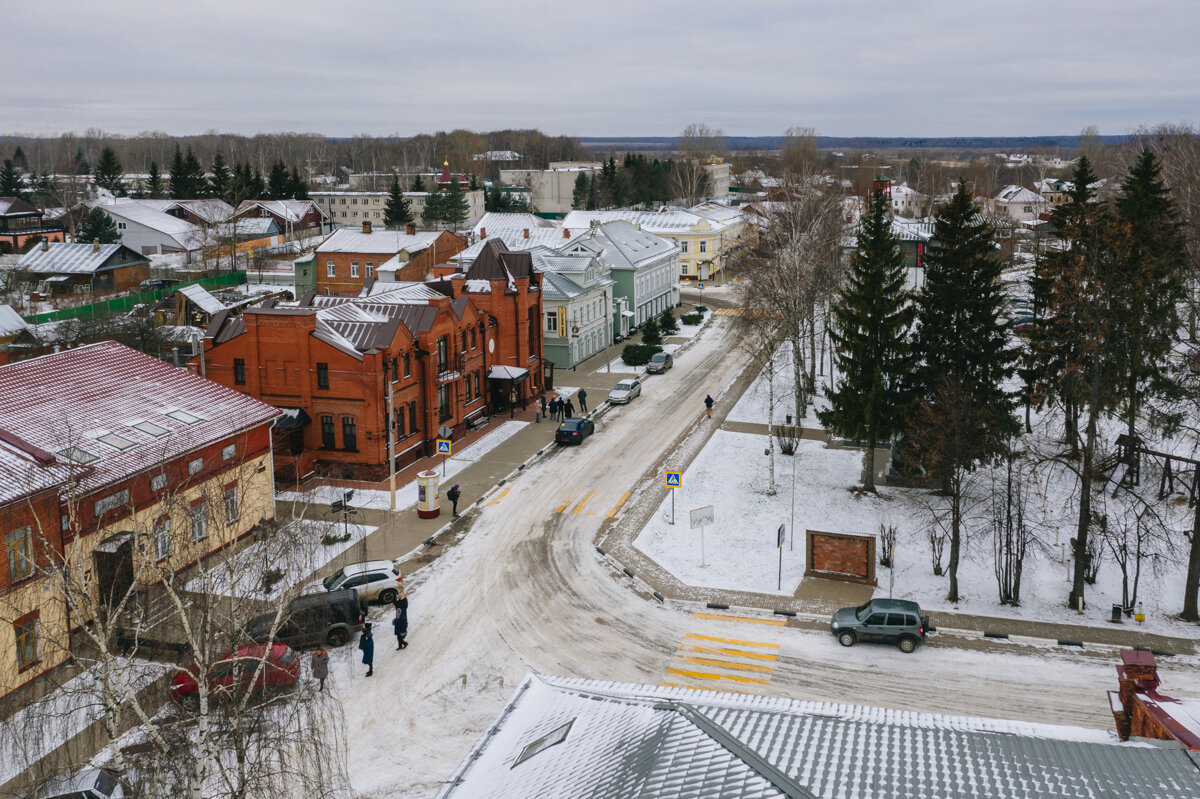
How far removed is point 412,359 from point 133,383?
1196 centimetres

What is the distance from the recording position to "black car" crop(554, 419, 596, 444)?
1775 inches

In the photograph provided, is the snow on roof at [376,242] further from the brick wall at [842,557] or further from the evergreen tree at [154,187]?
the evergreen tree at [154,187]

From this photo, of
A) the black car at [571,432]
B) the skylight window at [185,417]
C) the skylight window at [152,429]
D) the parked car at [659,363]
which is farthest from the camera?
the parked car at [659,363]

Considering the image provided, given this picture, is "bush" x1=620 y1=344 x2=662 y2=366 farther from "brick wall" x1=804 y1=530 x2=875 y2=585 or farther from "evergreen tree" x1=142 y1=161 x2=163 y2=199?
"evergreen tree" x1=142 y1=161 x2=163 y2=199

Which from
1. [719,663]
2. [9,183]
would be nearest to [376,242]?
[719,663]

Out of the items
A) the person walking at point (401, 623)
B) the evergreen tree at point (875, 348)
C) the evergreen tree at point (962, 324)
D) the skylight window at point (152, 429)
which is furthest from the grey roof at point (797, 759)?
the evergreen tree at point (875, 348)

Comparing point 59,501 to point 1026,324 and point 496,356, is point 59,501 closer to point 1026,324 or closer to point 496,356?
point 496,356

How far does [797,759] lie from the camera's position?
11.5m

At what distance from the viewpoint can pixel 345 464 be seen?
3947 cm

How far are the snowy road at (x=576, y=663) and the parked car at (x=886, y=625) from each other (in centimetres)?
32

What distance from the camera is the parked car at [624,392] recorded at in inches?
2074

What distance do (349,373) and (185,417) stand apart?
8.17 metres

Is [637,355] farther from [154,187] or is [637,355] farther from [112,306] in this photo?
[154,187]

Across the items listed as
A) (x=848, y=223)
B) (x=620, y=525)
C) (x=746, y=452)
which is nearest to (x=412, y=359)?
(x=620, y=525)
